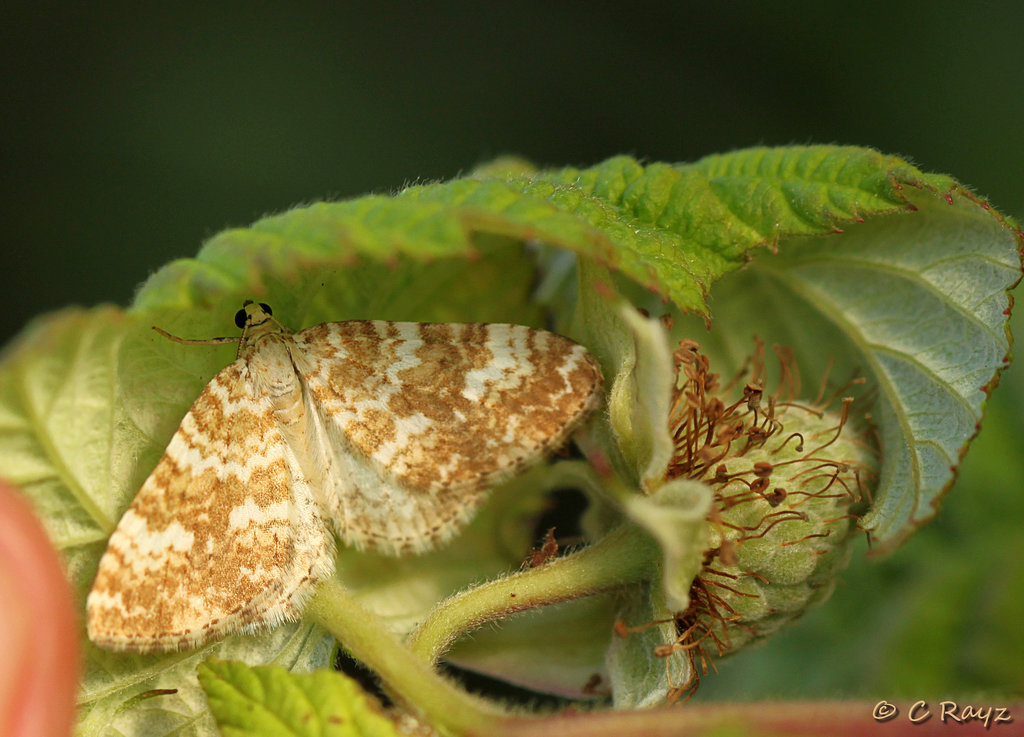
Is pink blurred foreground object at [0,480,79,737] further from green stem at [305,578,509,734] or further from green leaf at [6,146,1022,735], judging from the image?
green stem at [305,578,509,734]

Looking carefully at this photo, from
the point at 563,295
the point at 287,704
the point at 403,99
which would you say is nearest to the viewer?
the point at 287,704

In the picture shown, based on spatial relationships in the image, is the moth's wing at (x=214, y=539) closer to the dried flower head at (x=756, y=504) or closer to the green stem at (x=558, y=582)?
the green stem at (x=558, y=582)

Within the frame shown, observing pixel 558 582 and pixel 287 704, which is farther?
pixel 558 582

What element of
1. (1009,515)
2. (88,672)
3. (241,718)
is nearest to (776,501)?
(241,718)

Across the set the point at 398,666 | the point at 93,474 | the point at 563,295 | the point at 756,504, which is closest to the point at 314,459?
the point at 93,474

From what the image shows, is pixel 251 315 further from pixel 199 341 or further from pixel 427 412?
pixel 427 412

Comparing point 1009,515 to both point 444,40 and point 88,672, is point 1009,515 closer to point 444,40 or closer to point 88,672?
point 88,672

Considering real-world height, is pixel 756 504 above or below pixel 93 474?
below
